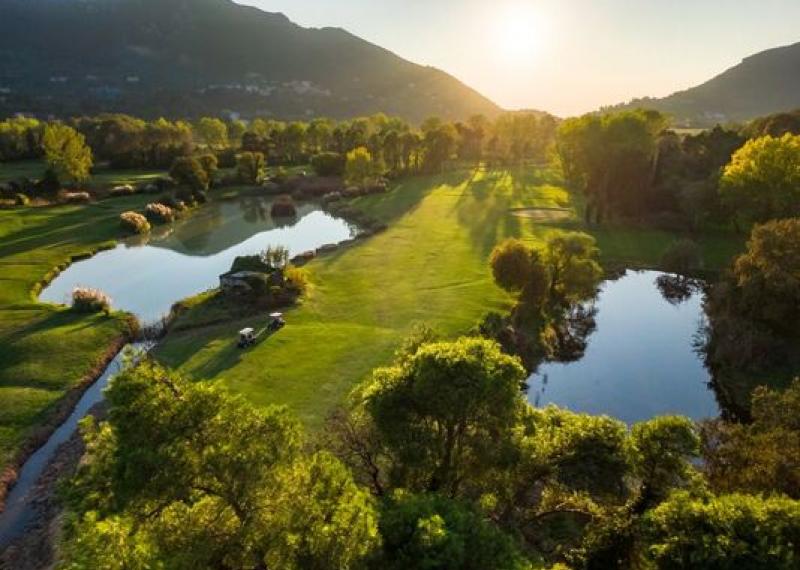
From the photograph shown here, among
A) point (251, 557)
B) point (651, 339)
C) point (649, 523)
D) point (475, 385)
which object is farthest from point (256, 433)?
point (651, 339)

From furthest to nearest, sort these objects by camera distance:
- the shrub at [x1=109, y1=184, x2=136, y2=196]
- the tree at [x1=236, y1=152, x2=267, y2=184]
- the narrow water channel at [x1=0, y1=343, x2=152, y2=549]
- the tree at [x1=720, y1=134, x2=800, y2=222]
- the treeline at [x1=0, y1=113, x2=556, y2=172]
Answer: the treeline at [x1=0, y1=113, x2=556, y2=172]
the tree at [x1=236, y1=152, x2=267, y2=184]
the shrub at [x1=109, y1=184, x2=136, y2=196]
the tree at [x1=720, y1=134, x2=800, y2=222]
the narrow water channel at [x1=0, y1=343, x2=152, y2=549]

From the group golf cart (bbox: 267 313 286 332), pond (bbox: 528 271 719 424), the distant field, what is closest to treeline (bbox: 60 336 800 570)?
pond (bbox: 528 271 719 424)

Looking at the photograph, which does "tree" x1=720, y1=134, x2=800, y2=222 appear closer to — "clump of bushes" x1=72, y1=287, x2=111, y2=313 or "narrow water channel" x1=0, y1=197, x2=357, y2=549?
"narrow water channel" x1=0, y1=197, x2=357, y2=549

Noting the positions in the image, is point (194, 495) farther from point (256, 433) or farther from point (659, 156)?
point (659, 156)

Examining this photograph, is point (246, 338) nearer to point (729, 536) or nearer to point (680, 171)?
point (729, 536)

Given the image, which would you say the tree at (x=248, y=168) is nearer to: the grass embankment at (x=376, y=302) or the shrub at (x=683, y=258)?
the grass embankment at (x=376, y=302)

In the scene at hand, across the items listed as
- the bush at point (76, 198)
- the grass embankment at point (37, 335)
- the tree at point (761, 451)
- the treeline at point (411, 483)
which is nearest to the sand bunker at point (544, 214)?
the grass embankment at point (37, 335)
